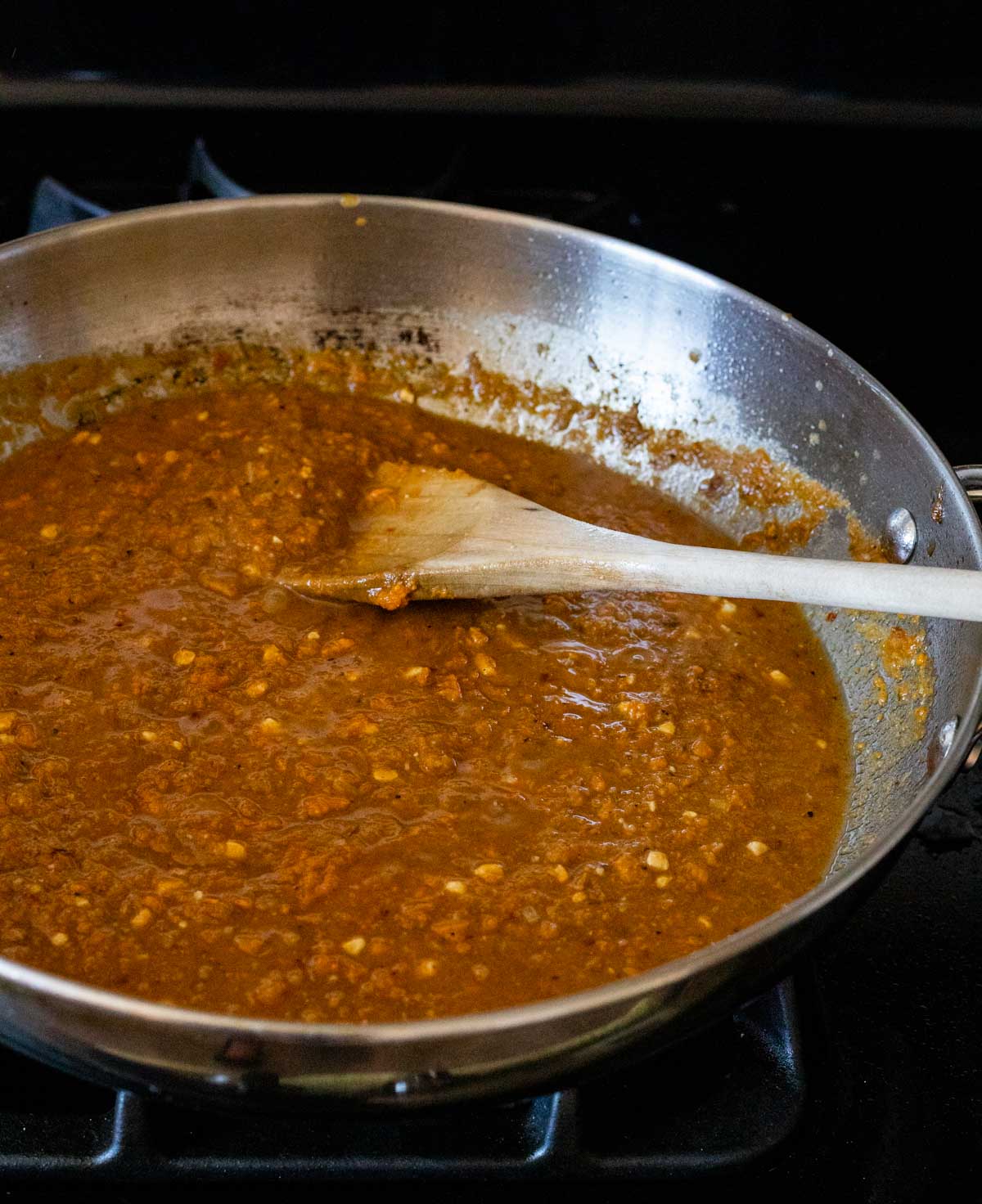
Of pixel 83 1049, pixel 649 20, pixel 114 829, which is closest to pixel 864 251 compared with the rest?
pixel 649 20

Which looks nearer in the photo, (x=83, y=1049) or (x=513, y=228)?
(x=83, y=1049)

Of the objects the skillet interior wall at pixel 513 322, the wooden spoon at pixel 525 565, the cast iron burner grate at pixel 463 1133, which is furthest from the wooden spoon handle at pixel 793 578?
the cast iron burner grate at pixel 463 1133

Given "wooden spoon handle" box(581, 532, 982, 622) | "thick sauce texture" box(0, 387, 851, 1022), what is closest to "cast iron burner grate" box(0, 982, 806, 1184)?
"thick sauce texture" box(0, 387, 851, 1022)

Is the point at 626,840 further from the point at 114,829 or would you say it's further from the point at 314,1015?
the point at 114,829

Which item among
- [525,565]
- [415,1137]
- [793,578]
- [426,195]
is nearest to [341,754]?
[525,565]

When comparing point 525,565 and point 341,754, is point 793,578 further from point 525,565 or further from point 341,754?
point 341,754

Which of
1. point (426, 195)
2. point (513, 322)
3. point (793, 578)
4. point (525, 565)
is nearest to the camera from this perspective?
point (793, 578)

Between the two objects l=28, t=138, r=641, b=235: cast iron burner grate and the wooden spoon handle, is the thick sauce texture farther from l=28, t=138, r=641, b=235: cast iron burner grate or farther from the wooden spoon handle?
l=28, t=138, r=641, b=235: cast iron burner grate
